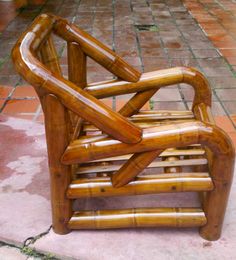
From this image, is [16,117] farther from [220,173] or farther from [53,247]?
[220,173]

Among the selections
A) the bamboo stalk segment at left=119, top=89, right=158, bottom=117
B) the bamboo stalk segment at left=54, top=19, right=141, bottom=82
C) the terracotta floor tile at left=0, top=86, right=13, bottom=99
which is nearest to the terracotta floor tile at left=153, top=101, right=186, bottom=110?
the bamboo stalk segment at left=119, top=89, right=158, bottom=117

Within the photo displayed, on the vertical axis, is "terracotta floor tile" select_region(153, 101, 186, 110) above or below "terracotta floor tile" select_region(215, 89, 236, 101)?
above

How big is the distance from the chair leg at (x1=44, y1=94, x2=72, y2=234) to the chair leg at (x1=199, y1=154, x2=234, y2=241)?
62 centimetres

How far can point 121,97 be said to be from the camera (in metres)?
3.13

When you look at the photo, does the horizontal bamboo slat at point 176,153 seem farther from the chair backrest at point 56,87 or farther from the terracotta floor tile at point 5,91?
the terracotta floor tile at point 5,91

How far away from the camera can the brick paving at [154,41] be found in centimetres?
310

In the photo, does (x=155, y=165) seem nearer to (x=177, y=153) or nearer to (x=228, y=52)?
(x=177, y=153)

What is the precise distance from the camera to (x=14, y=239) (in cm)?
181

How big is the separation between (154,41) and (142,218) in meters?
2.97

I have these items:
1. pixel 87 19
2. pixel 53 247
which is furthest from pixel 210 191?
pixel 87 19

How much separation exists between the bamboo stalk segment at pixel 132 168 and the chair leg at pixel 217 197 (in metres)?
0.27

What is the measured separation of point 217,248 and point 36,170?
1127 millimetres

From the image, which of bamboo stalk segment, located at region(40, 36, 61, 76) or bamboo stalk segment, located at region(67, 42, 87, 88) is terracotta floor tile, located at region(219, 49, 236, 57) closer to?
bamboo stalk segment, located at region(67, 42, 87, 88)

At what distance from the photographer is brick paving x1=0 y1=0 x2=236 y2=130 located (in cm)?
310
